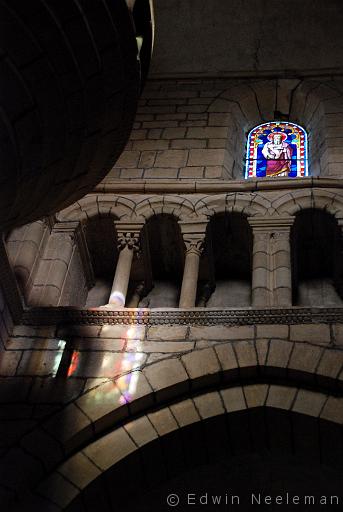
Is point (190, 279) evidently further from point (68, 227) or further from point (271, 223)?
point (68, 227)

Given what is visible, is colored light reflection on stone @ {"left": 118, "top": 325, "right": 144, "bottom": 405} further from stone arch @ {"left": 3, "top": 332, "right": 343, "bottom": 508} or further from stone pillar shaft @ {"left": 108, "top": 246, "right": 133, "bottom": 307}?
stone pillar shaft @ {"left": 108, "top": 246, "right": 133, "bottom": 307}

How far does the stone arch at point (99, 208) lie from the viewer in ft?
26.6

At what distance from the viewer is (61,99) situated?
4441 millimetres

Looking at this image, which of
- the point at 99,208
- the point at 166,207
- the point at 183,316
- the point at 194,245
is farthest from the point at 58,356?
the point at 166,207

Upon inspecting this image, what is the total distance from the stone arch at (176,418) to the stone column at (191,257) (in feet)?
3.88

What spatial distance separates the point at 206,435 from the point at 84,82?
292 cm

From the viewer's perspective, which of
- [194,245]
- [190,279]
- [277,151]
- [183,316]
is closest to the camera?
[183,316]

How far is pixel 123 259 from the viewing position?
24.8 ft

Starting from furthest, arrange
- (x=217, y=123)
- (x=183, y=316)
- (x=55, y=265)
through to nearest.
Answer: (x=217, y=123) < (x=55, y=265) < (x=183, y=316)

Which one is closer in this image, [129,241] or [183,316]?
[183,316]

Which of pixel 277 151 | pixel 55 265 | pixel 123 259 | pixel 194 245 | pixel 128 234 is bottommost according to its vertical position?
pixel 55 265

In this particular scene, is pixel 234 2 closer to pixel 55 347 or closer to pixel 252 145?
pixel 252 145

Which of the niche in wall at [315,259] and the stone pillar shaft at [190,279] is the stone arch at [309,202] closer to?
the niche in wall at [315,259]

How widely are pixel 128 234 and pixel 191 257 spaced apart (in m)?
0.76
